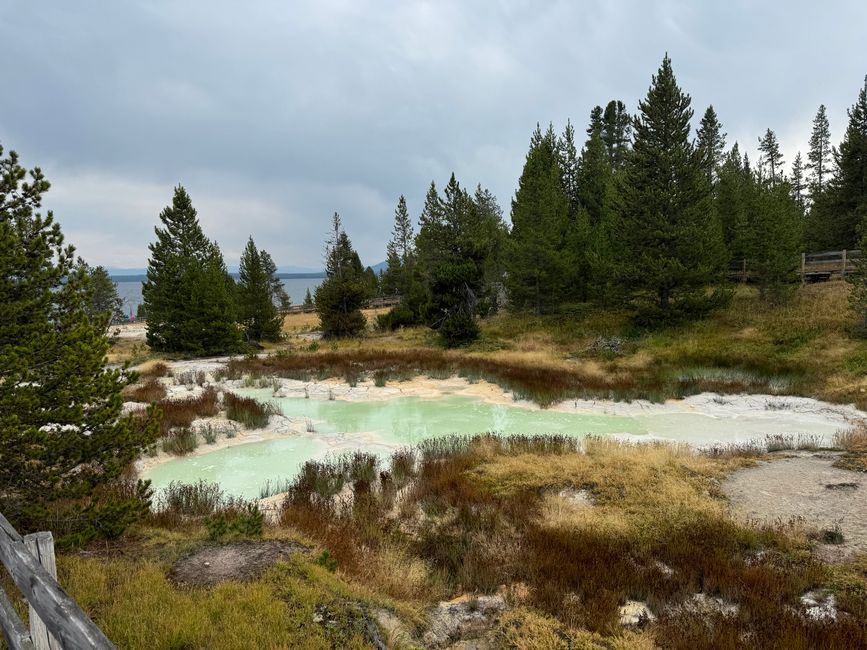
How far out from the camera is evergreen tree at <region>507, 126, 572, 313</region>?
32031mm

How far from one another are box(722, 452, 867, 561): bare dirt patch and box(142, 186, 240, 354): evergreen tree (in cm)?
2897

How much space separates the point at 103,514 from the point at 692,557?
7191 mm

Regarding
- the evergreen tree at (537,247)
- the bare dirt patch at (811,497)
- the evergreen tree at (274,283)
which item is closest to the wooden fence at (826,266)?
the evergreen tree at (537,247)

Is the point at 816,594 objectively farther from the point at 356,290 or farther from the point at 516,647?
the point at 356,290

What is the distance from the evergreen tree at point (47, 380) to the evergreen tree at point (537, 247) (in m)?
28.9

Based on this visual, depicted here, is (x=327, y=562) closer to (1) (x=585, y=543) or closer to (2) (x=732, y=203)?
(1) (x=585, y=543)

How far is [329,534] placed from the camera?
6254 millimetres

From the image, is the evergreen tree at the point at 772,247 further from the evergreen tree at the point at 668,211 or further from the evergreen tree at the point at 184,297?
the evergreen tree at the point at 184,297

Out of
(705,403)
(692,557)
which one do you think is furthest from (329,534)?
(705,403)

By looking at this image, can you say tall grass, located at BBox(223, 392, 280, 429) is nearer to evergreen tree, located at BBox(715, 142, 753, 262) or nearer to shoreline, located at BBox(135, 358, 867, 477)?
shoreline, located at BBox(135, 358, 867, 477)

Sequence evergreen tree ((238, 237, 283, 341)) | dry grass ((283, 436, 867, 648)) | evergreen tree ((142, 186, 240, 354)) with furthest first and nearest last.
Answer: evergreen tree ((238, 237, 283, 341))
evergreen tree ((142, 186, 240, 354))
dry grass ((283, 436, 867, 648))

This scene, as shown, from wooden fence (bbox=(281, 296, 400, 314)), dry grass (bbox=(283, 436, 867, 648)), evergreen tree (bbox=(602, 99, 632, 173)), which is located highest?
evergreen tree (bbox=(602, 99, 632, 173))

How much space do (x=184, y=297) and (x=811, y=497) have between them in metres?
31.4

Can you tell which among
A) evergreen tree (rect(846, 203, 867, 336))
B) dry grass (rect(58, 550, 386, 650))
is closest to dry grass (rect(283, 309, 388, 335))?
evergreen tree (rect(846, 203, 867, 336))
